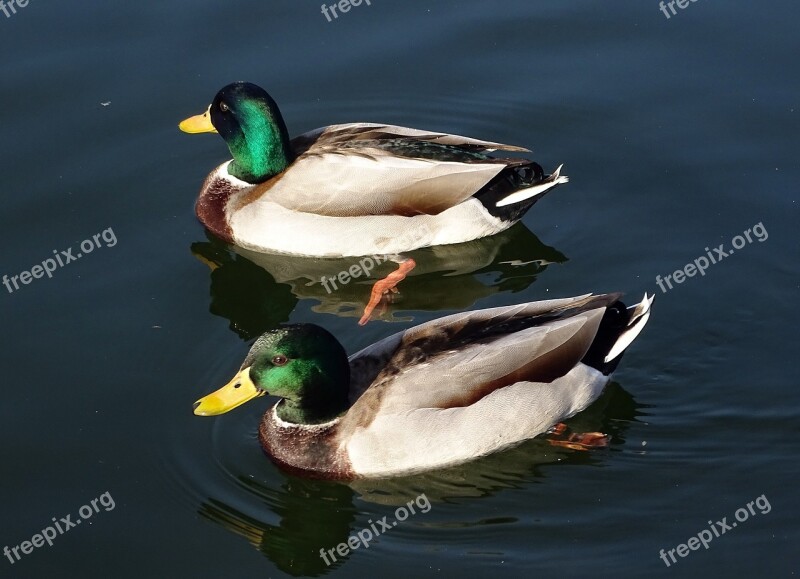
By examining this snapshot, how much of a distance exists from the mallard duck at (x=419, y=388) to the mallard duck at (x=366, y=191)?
2.37m

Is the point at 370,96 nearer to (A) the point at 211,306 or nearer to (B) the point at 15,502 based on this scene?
(A) the point at 211,306

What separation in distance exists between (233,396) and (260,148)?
347 centimetres

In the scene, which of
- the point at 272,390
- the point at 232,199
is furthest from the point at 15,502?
the point at 232,199

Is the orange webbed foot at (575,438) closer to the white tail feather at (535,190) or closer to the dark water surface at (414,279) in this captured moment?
the dark water surface at (414,279)

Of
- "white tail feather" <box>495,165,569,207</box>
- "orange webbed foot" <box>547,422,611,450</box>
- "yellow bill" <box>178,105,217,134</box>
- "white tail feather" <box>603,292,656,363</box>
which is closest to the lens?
"orange webbed foot" <box>547,422,611,450</box>

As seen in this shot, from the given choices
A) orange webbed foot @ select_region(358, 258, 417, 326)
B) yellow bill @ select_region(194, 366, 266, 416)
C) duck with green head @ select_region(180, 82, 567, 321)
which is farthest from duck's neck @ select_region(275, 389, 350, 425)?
duck with green head @ select_region(180, 82, 567, 321)

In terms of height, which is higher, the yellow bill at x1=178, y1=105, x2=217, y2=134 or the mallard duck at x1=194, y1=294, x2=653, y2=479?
the yellow bill at x1=178, y1=105, x2=217, y2=134

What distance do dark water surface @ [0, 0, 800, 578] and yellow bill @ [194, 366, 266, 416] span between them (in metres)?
0.54

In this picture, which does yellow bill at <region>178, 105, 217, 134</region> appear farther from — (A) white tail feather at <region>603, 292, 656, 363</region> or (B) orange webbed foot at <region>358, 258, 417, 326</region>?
(A) white tail feather at <region>603, 292, 656, 363</region>

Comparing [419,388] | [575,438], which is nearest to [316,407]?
[419,388]

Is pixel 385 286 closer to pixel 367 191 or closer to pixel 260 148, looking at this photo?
pixel 367 191

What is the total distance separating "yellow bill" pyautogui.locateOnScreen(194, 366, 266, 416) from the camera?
28.0 feet

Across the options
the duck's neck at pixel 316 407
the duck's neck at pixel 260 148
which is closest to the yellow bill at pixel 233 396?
the duck's neck at pixel 316 407

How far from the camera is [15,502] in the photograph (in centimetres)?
862
